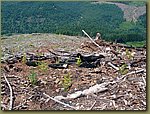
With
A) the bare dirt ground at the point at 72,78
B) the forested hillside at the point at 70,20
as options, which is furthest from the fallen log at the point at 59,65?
the forested hillside at the point at 70,20

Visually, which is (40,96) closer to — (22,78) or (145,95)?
(22,78)

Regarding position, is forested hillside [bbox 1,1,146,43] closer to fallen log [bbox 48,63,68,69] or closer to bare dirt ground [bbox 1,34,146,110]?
bare dirt ground [bbox 1,34,146,110]

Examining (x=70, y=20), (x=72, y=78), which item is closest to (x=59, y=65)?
(x=72, y=78)

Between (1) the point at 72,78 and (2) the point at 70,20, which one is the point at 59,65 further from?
(2) the point at 70,20

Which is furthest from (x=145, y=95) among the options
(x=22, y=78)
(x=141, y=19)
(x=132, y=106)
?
(x=22, y=78)

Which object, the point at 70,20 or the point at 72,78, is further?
the point at 70,20

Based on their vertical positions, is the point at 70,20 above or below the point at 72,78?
above

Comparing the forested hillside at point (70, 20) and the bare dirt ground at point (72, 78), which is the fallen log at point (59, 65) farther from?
the forested hillside at point (70, 20)
